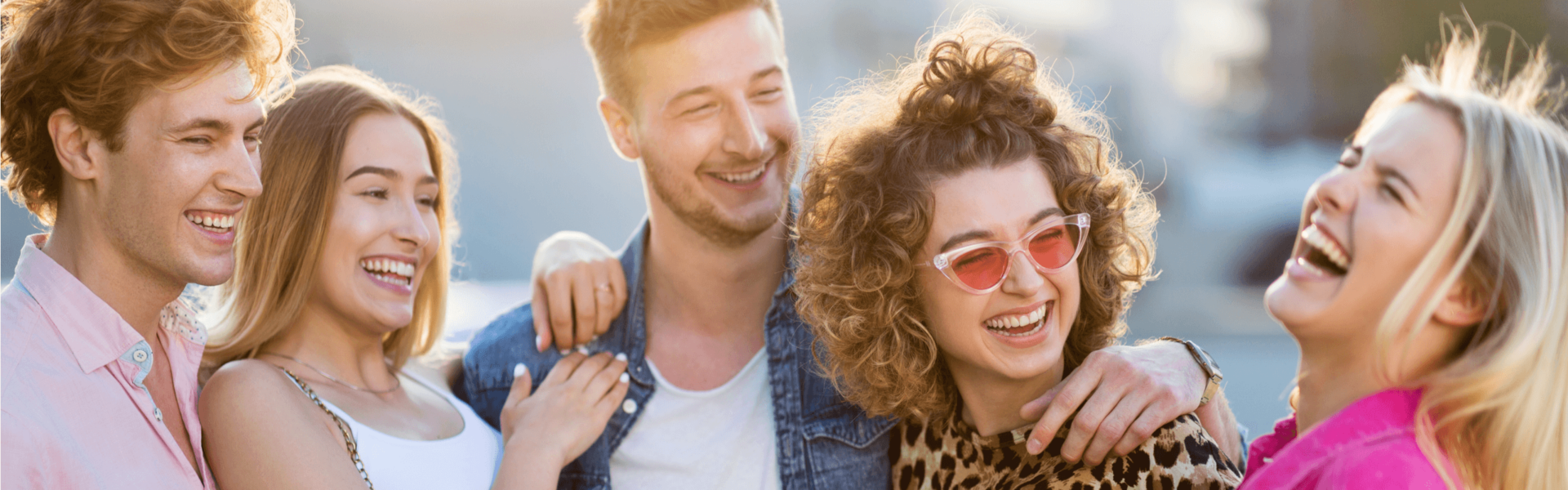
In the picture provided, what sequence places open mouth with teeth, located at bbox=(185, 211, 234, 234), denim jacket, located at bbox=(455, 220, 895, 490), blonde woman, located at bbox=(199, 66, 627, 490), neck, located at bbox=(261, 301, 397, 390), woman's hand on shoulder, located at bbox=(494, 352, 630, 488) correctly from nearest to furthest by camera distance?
open mouth with teeth, located at bbox=(185, 211, 234, 234), blonde woman, located at bbox=(199, 66, 627, 490), woman's hand on shoulder, located at bbox=(494, 352, 630, 488), neck, located at bbox=(261, 301, 397, 390), denim jacket, located at bbox=(455, 220, 895, 490)

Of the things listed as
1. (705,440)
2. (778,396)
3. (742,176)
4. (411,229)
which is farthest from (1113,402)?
(411,229)

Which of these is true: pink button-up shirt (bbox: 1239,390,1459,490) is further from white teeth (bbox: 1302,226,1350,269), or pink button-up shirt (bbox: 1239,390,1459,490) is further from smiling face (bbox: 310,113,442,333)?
smiling face (bbox: 310,113,442,333)

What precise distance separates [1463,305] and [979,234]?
0.93 m

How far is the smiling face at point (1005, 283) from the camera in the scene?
88.5 inches

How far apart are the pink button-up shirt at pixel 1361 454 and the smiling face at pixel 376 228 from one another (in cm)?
215

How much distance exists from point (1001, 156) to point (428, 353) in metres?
1.99

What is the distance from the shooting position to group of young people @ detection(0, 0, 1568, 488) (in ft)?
5.56

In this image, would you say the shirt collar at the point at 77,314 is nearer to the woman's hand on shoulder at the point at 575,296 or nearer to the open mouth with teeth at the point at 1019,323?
the woman's hand on shoulder at the point at 575,296

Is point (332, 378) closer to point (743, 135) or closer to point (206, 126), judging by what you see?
point (206, 126)

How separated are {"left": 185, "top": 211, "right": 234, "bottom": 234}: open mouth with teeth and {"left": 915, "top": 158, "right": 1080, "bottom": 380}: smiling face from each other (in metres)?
1.60

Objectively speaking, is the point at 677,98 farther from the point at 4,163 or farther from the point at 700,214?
the point at 4,163

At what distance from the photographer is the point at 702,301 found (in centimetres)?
317

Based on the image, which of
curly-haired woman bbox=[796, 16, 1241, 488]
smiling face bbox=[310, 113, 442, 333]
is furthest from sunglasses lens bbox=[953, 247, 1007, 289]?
smiling face bbox=[310, 113, 442, 333]

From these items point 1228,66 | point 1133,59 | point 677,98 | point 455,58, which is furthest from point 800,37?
point 677,98
